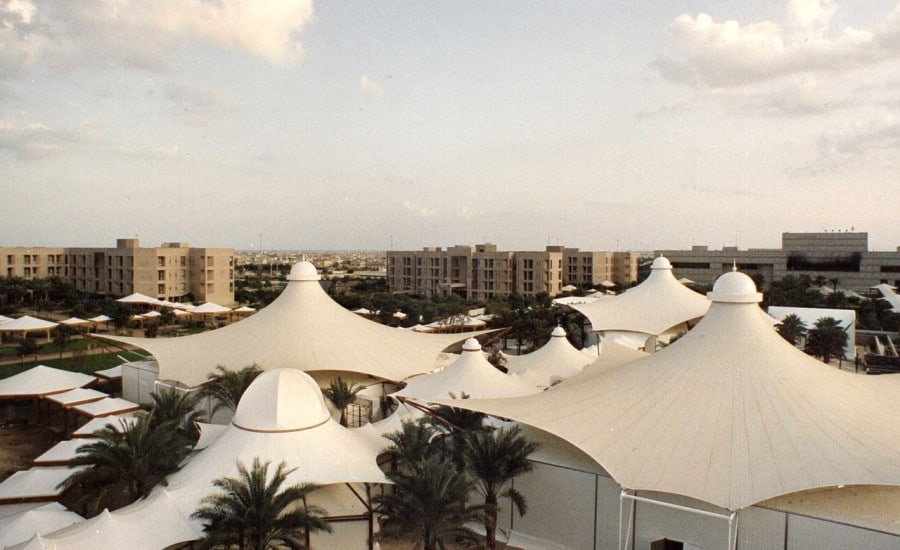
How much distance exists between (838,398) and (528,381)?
11.8m

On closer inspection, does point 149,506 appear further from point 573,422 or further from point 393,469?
point 573,422

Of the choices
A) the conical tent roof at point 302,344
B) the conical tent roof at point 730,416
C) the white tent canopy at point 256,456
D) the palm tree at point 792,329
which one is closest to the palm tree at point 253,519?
the white tent canopy at point 256,456

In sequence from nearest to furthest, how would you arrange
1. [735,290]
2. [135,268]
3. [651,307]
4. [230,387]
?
1. [735,290]
2. [230,387]
3. [651,307]
4. [135,268]

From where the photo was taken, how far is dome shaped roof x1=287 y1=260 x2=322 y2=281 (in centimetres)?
2545

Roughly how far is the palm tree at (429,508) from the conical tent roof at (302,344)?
34.1 feet

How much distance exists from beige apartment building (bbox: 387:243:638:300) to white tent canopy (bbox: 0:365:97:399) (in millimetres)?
47922

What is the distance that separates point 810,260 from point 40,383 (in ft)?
272

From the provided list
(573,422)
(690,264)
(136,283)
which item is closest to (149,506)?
(573,422)

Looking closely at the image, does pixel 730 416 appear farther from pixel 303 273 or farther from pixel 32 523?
pixel 303 273

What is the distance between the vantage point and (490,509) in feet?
39.5

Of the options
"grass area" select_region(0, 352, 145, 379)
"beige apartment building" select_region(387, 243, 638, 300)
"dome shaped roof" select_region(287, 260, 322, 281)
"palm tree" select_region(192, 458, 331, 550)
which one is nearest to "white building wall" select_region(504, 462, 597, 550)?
"palm tree" select_region(192, 458, 331, 550)

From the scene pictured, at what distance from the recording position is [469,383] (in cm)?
2003

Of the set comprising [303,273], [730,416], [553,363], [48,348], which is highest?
[303,273]

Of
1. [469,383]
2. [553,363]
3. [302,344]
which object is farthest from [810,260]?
[302,344]
